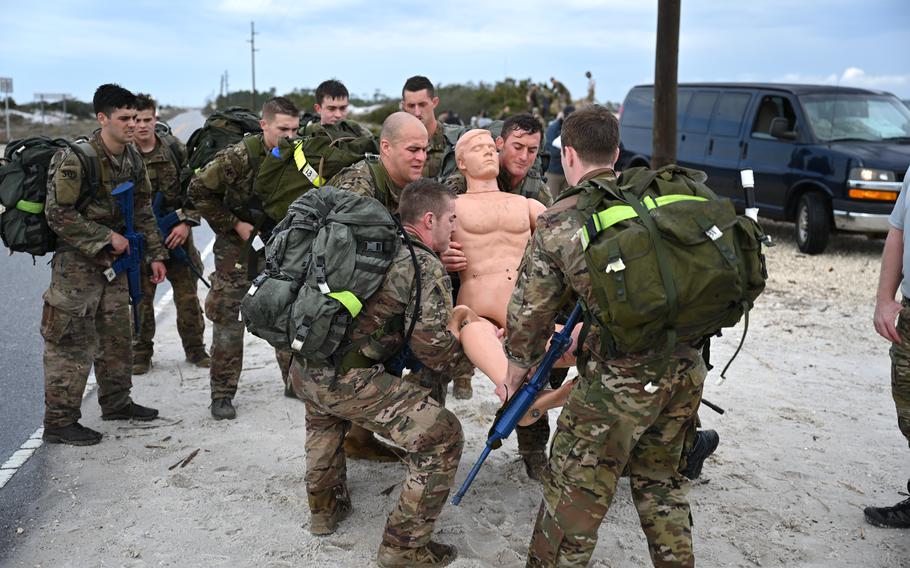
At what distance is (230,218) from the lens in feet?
19.6

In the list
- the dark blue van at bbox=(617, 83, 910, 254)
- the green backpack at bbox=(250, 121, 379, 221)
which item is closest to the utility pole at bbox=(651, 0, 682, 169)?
the green backpack at bbox=(250, 121, 379, 221)

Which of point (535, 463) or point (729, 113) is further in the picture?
point (729, 113)

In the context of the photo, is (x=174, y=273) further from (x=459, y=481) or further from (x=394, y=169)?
(x=459, y=481)

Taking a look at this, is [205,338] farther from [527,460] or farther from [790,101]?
[790,101]

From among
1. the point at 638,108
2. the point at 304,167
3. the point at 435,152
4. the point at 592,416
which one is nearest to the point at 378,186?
the point at 304,167

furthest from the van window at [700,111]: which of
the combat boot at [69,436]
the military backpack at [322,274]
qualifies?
the combat boot at [69,436]

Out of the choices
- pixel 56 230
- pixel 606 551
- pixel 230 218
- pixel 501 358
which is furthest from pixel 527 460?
pixel 56 230

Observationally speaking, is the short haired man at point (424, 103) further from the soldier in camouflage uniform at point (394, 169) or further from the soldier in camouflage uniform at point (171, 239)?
the soldier in camouflage uniform at point (171, 239)

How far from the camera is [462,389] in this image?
20.9 feet

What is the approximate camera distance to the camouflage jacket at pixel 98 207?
5.15m

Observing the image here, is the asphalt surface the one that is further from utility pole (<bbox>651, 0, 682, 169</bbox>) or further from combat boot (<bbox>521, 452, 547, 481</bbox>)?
utility pole (<bbox>651, 0, 682, 169</bbox>)

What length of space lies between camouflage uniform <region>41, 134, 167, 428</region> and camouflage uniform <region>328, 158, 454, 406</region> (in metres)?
1.62

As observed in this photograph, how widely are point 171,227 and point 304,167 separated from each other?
2.00 metres

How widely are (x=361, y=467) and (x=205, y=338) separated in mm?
3346
